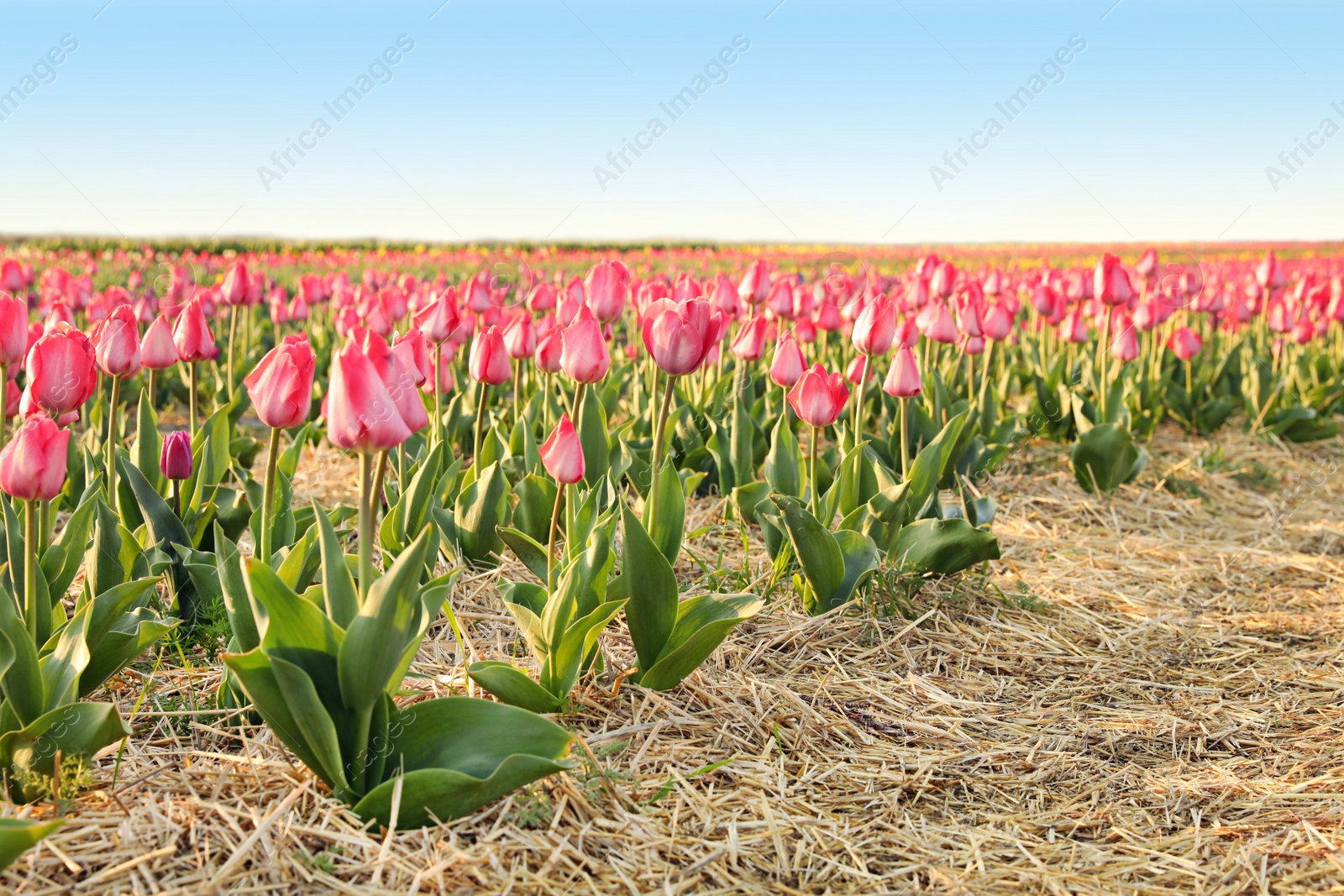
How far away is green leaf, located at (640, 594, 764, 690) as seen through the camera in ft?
7.98

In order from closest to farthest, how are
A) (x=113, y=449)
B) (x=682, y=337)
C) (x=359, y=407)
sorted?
(x=359, y=407) < (x=682, y=337) < (x=113, y=449)

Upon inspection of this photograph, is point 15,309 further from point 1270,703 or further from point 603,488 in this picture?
point 1270,703

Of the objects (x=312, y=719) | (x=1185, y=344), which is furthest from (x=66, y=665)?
(x=1185, y=344)

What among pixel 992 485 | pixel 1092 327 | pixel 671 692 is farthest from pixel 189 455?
pixel 1092 327

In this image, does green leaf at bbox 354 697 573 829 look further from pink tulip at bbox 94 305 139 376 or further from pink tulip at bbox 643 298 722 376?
pink tulip at bbox 94 305 139 376

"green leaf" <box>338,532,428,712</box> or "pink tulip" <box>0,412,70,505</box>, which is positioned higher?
"pink tulip" <box>0,412,70,505</box>

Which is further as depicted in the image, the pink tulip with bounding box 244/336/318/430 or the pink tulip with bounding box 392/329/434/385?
the pink tulip with bounding box 392/329/434/385

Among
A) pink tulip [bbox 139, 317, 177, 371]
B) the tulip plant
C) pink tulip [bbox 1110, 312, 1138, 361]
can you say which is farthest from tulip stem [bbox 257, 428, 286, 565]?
pink tulip [bbox 1110, 312, 1138, 361]

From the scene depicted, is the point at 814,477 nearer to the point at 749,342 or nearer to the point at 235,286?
the point at 749,342

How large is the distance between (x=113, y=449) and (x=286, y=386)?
131 centimetres

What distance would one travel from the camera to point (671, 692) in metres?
2.63

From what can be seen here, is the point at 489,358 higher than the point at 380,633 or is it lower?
higher

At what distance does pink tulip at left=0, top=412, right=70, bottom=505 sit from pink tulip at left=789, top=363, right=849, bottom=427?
1858mm

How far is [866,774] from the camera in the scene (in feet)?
7.97
